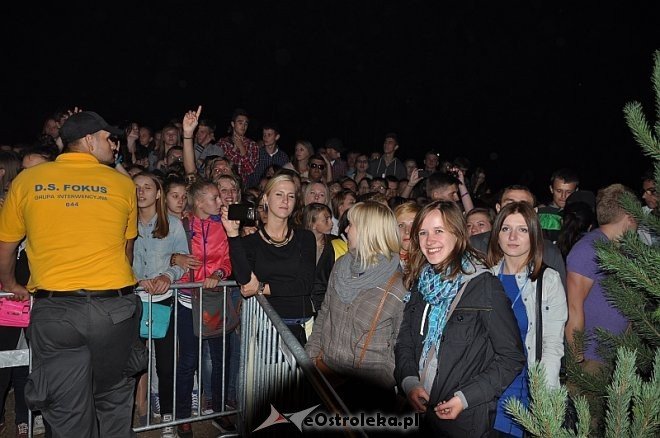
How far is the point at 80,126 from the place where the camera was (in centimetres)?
329

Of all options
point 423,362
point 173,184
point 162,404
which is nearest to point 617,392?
point 423,362

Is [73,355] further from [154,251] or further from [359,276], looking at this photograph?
[359,276]

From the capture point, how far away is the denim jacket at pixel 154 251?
4422 mm

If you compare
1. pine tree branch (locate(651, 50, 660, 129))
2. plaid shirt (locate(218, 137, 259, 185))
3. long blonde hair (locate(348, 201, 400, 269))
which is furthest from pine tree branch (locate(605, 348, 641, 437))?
plaid shirt (locate(218, 137, 259, 185))

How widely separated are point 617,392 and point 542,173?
43.2ft

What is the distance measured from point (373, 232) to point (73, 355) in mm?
1850

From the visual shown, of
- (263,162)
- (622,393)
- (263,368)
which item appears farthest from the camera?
(263,162)

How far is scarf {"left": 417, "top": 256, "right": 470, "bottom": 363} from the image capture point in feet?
8.98

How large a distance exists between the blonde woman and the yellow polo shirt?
1.31 m

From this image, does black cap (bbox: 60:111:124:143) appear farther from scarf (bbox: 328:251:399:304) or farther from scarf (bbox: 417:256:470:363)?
scarf (bbox: 417:256:470:363)

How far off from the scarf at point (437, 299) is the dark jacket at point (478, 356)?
4 cm

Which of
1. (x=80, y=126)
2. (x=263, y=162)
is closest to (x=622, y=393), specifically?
(x=80, y=126)

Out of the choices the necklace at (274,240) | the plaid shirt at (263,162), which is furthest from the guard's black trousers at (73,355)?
the plaid shirt at (263,162)

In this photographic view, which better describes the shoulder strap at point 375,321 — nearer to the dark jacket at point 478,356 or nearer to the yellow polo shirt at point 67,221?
the dark jacket at point 478,356
